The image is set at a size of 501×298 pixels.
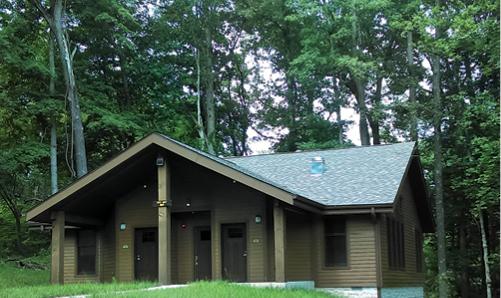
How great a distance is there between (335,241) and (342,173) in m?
2.48

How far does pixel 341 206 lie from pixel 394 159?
3.83m

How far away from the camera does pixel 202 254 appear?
56.6ft

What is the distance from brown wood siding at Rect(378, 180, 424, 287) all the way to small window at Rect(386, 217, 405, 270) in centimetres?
19

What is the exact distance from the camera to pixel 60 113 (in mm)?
25781

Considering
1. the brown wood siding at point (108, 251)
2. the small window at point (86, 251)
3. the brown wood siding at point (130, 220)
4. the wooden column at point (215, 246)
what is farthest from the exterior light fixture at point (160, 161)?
the small window at point (86, 251)

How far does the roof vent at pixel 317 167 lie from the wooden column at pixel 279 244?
13.2 feet

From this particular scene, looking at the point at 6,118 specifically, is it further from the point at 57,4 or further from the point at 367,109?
the point at 367,109

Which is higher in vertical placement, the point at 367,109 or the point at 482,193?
the point at 367,109

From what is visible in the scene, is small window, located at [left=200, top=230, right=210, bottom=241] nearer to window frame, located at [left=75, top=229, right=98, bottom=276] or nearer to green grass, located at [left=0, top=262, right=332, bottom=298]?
window frame, located at [left=75, top=229, right=98, bottom=276]

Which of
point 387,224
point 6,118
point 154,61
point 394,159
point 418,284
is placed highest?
point 154,61

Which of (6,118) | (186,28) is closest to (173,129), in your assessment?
(186,28)

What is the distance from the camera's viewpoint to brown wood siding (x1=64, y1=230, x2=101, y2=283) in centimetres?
1855

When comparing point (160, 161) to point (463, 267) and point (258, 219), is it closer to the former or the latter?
point (258, 219)

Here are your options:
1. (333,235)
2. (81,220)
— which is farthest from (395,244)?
(81,220)
